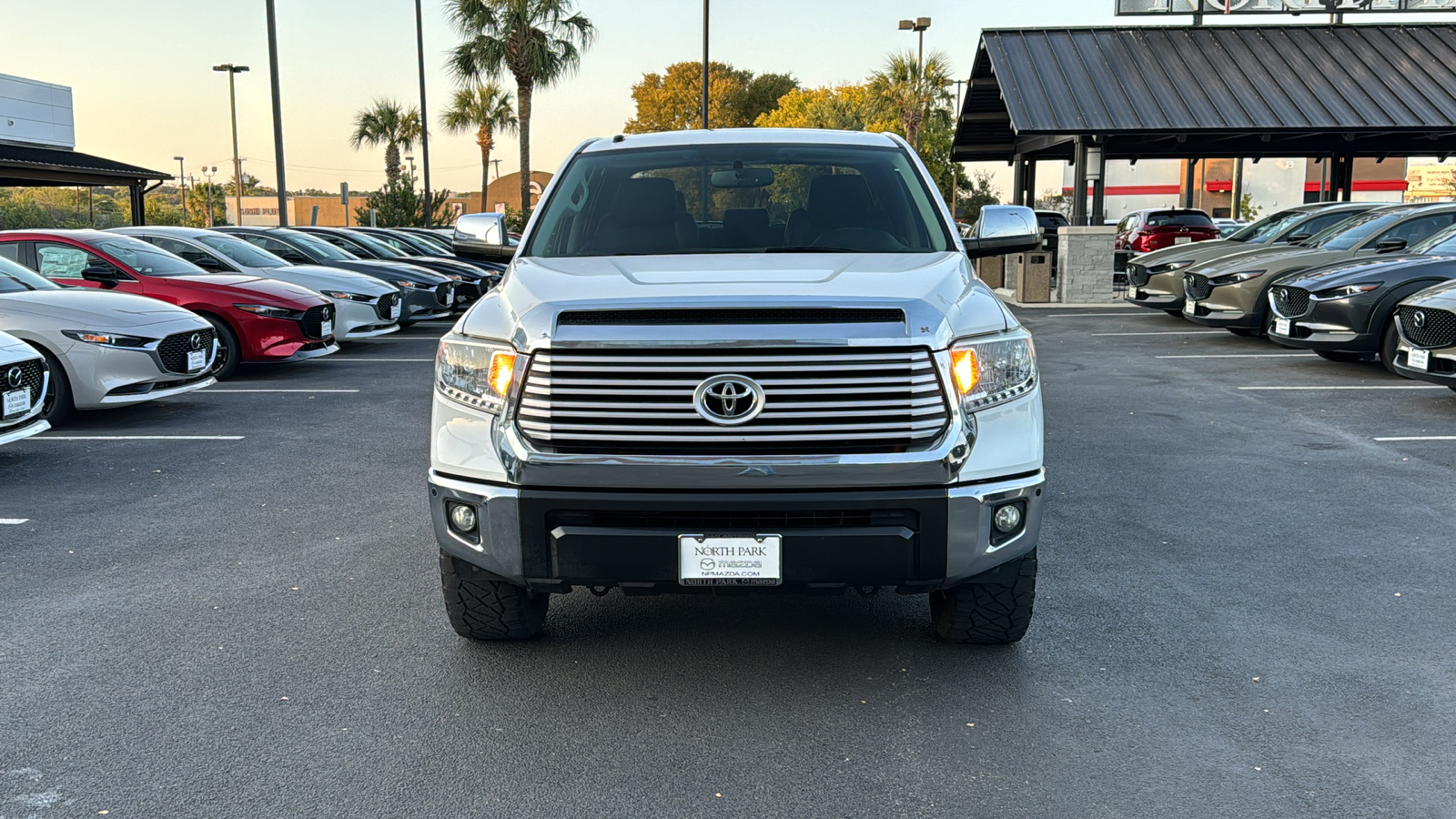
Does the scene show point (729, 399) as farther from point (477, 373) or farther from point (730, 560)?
point (477, 373)

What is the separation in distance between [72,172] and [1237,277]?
2851cm

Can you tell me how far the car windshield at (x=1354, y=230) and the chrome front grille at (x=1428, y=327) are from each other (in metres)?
5.44

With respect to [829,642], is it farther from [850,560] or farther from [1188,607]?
[1188,607]

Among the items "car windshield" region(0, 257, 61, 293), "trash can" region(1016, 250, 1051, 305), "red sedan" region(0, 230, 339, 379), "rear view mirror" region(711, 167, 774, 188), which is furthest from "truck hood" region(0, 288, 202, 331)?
"trash can" region(1016, 250, 1051, 305)

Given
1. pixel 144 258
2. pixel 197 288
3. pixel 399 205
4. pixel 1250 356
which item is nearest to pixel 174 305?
pixel 197 288

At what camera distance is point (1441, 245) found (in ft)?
39.2

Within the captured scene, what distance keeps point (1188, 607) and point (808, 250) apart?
6.85 feet

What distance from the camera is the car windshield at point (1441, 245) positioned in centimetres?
1184

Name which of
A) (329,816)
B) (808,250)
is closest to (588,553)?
(329,816)

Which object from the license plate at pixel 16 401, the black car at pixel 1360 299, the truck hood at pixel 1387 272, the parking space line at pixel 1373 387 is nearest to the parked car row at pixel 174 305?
the license plate at pixel 16 401

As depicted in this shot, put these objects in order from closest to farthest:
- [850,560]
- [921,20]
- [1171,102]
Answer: [850,560] < [1171,102] < [921,20]

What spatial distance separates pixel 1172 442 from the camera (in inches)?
329

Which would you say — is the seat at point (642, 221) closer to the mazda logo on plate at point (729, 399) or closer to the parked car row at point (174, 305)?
the mazda logo on plate at point (729, 399)

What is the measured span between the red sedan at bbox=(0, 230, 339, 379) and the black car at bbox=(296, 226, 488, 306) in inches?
236
